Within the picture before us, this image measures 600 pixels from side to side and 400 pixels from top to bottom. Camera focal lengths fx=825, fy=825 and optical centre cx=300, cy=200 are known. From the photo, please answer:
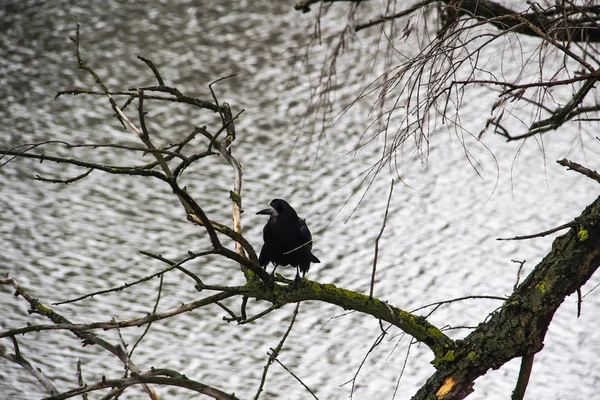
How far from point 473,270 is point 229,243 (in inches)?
70.9

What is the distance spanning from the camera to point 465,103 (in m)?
7.90

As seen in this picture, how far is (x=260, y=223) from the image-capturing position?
6242 mm

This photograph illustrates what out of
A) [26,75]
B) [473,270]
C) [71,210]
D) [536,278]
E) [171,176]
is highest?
[26,75]

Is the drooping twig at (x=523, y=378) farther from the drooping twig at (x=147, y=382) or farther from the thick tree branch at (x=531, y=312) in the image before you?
the drooping twig at (x=147, y=382)

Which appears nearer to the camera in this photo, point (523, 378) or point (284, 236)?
point (523, 378)

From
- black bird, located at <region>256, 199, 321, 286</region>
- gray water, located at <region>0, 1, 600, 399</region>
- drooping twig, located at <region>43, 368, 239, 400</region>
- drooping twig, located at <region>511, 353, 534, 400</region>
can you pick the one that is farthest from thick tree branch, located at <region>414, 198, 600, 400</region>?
gray water, located at <region>0, 1, 600, 399</region>

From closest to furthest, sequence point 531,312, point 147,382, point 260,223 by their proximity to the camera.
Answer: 1. point 147,382
2. point 531,312
3. point 260,223

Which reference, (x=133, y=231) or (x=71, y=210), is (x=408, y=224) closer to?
(x=133, y=231)

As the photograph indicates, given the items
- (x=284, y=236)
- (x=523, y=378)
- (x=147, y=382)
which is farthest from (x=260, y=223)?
(x=147, y=382)

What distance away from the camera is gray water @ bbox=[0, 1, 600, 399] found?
16.6 feet

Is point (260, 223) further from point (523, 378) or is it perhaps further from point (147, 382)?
point (147, 382)

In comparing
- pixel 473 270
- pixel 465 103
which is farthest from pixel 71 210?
pixel 465 103

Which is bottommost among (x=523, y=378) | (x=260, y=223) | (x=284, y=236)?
(x=523, y=378)

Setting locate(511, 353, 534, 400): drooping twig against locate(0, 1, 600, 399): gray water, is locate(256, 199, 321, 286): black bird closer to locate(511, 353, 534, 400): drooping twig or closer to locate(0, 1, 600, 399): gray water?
locate(511, 353, 534, 400): drooping twig
